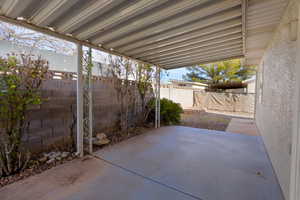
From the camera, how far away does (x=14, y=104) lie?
211 cm

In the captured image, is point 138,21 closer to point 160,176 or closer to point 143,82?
point 160,176

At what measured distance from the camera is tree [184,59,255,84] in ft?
46.5

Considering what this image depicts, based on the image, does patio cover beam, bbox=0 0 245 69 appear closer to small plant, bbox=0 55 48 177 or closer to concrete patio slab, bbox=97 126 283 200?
small plant, bbox=0 55 48 177

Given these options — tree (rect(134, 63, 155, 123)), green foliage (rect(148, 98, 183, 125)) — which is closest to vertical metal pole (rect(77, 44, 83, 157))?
tree (rect(134, 63, 155, 123))

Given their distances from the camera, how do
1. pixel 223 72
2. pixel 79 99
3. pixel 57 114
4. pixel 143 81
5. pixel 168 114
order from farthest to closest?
pixel 223 72 < pixel 168 114 < pixel 143 81 < pixel 57 114 < pixel 79 99

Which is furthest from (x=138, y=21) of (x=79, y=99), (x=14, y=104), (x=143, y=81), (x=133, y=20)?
(x=143, y=81)

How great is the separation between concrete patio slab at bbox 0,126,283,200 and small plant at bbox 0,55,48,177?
1.47 ft

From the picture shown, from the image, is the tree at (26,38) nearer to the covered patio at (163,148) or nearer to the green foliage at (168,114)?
the covered patio at (163,148)

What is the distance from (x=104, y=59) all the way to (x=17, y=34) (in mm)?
1882

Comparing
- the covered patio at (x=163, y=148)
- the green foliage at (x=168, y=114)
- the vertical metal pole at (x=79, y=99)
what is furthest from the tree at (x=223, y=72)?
the vertical metal pole at (x=79, y=99)

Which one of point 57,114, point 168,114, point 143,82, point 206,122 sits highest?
point 143,82

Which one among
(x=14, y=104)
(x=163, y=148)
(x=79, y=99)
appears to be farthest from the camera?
(x=163, y=148)

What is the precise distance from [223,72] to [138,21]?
1522cm

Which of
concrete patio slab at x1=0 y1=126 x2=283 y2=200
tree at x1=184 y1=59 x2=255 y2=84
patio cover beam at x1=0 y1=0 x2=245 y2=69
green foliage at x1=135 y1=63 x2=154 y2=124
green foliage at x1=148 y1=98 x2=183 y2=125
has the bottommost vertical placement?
concrete patio slab at x1=0 y1=126 x2=283 y2=200
